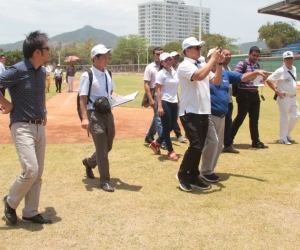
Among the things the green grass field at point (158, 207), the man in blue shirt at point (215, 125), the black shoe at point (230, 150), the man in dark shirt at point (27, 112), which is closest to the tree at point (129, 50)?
the black shoe at point (230, 150)

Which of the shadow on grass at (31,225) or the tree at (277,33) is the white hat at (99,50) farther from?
the tree at (277,33)

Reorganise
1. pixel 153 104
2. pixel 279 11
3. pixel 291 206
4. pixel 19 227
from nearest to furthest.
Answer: pixel 19 227 → pixel 291 206 → pixel 153 104 → pixel 279 11

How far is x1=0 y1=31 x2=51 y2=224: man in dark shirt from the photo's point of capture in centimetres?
383

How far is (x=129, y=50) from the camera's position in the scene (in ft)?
333

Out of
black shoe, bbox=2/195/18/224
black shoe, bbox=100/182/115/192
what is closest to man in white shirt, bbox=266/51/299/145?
black shoe, bbox=100/182/115/192

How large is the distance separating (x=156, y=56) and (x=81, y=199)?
3776mm

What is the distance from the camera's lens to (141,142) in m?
8.23

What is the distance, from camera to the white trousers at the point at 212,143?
5.42m

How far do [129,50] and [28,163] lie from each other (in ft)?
328

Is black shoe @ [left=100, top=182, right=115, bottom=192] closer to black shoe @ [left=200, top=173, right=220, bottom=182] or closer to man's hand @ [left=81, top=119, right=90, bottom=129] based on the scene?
man's hand @ [left=81, top=119, right=90, bottom=129]

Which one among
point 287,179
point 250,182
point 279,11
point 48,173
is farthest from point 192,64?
point 279,11

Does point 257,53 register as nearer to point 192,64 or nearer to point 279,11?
point 192,64

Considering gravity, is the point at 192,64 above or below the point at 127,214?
above

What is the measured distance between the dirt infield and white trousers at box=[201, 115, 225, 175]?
11.6ft
